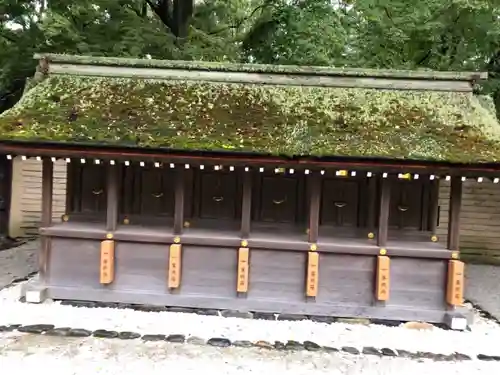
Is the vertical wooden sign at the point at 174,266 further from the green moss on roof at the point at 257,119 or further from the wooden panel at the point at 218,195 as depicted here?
the green moss on roof at the point at 257,119

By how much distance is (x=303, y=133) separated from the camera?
6.45 metres

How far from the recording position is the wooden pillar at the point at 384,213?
21.5 feet

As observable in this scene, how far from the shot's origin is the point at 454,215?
261 inches

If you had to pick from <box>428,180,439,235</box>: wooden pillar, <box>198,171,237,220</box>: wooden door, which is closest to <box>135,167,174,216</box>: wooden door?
<box>198,171,237,220</box>: wooden door

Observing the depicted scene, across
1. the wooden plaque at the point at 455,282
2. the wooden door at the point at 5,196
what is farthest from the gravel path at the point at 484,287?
the wooden door at the point at 5,196

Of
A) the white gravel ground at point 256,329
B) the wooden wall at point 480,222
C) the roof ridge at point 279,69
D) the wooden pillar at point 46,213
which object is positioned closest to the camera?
the white gravel ground at point 256,329

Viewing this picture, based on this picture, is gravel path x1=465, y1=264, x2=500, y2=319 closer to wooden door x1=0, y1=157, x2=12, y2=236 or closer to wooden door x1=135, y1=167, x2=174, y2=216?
wooden door x1=135, y1=167, x2=174, y2=216

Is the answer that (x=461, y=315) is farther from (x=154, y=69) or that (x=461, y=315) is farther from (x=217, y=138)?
(x=154, y=69)

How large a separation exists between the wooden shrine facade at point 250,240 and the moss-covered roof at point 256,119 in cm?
32

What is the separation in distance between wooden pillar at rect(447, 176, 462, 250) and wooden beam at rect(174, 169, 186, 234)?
3.70 m

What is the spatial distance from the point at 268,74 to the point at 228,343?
3.98 meters

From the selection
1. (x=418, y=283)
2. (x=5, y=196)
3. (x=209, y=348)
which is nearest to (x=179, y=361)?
(x=209, y=348)

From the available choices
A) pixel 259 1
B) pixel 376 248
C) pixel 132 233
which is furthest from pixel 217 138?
pixel 259 1

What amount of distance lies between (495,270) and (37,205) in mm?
10824
